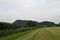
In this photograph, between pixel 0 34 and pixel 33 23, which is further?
pixel 33 23

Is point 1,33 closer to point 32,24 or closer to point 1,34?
point 1,34

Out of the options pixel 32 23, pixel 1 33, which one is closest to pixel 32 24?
pixel 32 23

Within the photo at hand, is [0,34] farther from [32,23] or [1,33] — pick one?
[32,23]

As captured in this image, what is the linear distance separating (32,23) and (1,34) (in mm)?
118473

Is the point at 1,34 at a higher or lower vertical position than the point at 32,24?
higher

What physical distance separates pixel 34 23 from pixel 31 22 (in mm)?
2719

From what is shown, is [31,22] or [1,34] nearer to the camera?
[1,34]

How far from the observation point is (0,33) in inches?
1428

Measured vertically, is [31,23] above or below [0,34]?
below

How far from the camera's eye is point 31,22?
157 metres

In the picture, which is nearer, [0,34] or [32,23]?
[0,34]

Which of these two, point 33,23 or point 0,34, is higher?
point 0,34

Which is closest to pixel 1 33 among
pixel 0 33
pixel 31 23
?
pixel 0 33

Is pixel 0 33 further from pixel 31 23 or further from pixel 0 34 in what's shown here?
pixel 31 23
